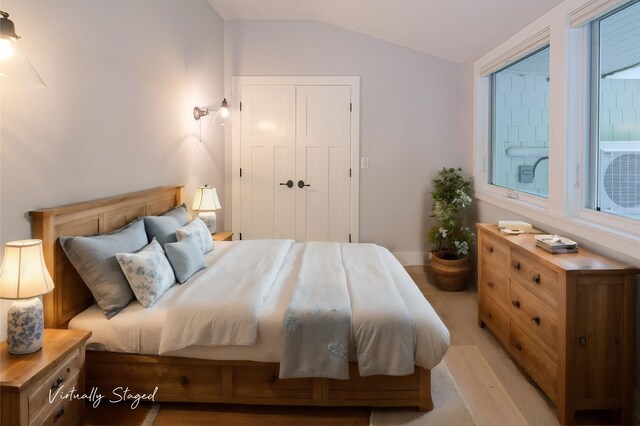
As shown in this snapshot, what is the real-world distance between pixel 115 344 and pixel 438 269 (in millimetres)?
3102

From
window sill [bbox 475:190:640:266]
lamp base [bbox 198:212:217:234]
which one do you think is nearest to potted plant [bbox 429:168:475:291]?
window sill [bbox 475:190:640:266]

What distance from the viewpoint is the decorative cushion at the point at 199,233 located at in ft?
9.89

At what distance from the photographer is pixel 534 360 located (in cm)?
254

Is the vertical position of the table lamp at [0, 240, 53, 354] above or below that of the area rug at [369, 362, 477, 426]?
above

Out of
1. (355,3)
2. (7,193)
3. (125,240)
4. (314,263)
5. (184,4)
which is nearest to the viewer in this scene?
(7,193)

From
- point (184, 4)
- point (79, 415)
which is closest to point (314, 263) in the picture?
point (79, 415)

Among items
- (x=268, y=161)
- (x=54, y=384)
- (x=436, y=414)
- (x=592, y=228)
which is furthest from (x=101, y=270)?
(x=268, y=161)

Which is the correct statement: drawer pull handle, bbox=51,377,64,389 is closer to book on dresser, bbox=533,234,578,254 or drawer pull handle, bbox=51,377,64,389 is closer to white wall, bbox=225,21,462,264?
book on dresser, bbox=533,234,578,254

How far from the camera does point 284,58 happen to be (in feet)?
16.8

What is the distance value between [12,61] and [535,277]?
8.64 ft

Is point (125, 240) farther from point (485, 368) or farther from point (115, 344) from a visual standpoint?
point (485, 368)

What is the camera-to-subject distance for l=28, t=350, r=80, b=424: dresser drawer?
67.1 inches

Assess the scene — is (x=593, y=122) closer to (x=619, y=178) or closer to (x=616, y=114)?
(x=616, y=114)

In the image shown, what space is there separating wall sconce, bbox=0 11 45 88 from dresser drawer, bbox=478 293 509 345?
113 inches
